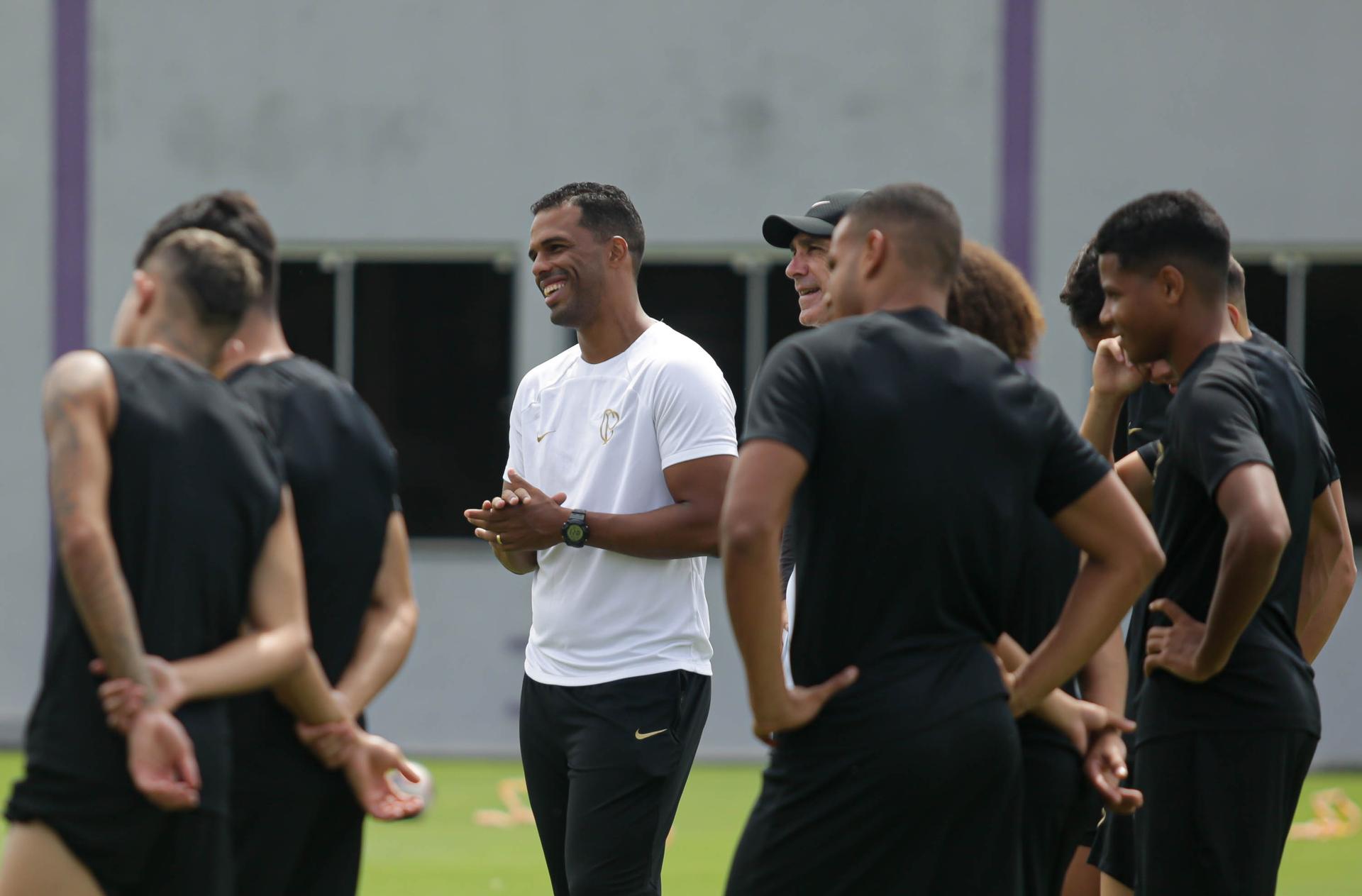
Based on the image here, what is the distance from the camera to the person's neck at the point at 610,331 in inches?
187

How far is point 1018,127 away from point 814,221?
19.4ft

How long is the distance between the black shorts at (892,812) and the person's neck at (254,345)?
Result: 132 cm

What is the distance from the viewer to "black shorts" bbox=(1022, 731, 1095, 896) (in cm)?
336

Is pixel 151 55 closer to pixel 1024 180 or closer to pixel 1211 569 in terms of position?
pixel 1024 180

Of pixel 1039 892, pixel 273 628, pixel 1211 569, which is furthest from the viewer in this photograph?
pixel 1211 569

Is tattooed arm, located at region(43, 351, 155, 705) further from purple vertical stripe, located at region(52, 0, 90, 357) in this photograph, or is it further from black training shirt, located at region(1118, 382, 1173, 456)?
purple vertical stripe, located at region(52, 0, 90, 357)

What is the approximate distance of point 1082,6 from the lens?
400 inches

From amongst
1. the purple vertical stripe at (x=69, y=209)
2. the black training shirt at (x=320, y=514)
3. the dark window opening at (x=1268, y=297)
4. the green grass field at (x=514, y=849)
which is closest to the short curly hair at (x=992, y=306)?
the black training shirt at (x=320, y=514)

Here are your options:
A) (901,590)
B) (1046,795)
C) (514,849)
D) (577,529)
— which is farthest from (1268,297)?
(901,590)

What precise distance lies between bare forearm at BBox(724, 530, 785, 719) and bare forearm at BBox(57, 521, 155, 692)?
3.39 feet

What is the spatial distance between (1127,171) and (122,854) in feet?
28.0

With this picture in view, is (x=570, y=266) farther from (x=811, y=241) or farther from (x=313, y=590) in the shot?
(x=313, y=590)

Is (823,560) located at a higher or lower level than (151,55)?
lower

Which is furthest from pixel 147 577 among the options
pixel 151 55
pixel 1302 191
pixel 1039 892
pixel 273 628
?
pixel 1302 191
